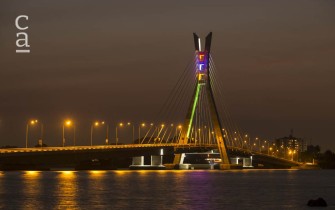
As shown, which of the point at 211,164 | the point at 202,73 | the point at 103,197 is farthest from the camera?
the point at 211,164

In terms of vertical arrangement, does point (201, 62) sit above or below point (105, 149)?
above

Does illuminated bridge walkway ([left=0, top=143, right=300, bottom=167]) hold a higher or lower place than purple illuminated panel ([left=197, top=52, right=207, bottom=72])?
lower

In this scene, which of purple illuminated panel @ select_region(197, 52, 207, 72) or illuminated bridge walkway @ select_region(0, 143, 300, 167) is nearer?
illuminated bridge walkway @ select_region(0, 143, 300, 167)

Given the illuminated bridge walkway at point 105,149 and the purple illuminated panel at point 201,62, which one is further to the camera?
the purple illuminated panel at point 201,62

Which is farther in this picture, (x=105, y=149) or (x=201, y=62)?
(x=201, y=62)

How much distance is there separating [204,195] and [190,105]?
5778 cm

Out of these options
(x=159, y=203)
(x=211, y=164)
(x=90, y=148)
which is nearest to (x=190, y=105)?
(x=90, y=148)

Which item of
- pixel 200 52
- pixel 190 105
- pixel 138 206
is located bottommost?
pixel 138 206

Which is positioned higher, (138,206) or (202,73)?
(202,73)

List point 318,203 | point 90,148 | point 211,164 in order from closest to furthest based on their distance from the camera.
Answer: point 318,203 → point 90,148 → point 211,164

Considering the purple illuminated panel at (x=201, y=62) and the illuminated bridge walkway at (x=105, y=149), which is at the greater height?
the purple illuminated panel at (x=201, y=62)

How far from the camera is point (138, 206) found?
2057 inches

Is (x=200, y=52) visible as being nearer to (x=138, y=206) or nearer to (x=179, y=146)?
(x=179, y=146)

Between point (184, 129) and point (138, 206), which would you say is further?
point (184, 129)
